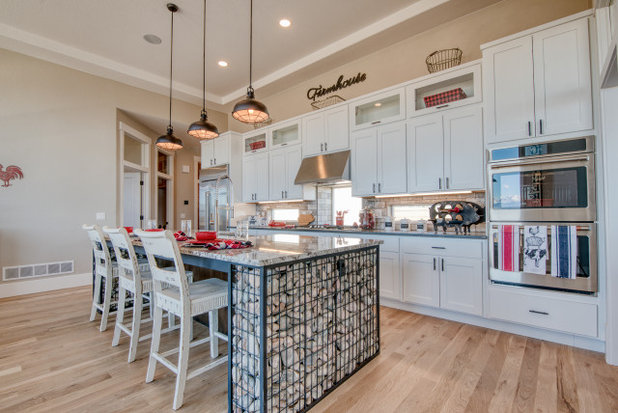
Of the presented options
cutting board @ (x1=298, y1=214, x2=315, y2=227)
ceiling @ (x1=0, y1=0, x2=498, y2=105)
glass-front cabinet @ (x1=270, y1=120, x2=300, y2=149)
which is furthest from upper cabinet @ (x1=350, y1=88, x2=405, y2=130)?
cutting board @ (x1=298, y1=214, x2=315, y2=227)

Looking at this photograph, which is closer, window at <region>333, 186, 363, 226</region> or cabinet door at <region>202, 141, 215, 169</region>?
window at <region>333, 186, 363, 226</region>

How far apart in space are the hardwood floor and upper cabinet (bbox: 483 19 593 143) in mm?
1776

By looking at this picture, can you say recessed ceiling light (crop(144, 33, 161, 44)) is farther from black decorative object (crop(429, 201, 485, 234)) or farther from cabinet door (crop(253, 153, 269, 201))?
black decorative object (crop(429, 201, 485, 234))

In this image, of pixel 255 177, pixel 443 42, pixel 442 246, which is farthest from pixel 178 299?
pixel 443 42

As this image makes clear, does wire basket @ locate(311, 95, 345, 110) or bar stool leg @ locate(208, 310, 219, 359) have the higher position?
wire basket @ locate(311, 95, 345, 110)

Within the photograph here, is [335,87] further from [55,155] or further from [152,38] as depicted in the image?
[55,155]

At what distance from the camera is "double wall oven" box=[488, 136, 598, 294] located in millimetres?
2188

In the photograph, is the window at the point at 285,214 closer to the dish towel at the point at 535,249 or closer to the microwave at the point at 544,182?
the microwave at the point at 544,182

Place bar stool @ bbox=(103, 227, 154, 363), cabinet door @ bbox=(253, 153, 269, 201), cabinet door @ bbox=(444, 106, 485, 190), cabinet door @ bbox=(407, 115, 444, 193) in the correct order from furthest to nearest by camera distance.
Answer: cabinet door @ bbox=(253, 153, 269, 201) < cabinet door @ bbox=(407, 115, 444, 193) < cabinet door @ bbox=(444, 106, 485, 190) < bar stool @ bbox=(103, 227, 154, 363)

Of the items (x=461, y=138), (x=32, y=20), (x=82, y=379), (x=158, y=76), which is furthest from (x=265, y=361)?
(x=158, y=76)

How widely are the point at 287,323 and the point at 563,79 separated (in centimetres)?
286

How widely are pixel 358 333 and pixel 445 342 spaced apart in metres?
0.92

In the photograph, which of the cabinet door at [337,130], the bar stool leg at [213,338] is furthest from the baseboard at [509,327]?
the cabinet door at [337,130]

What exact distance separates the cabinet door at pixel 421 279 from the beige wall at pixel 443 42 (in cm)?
239
